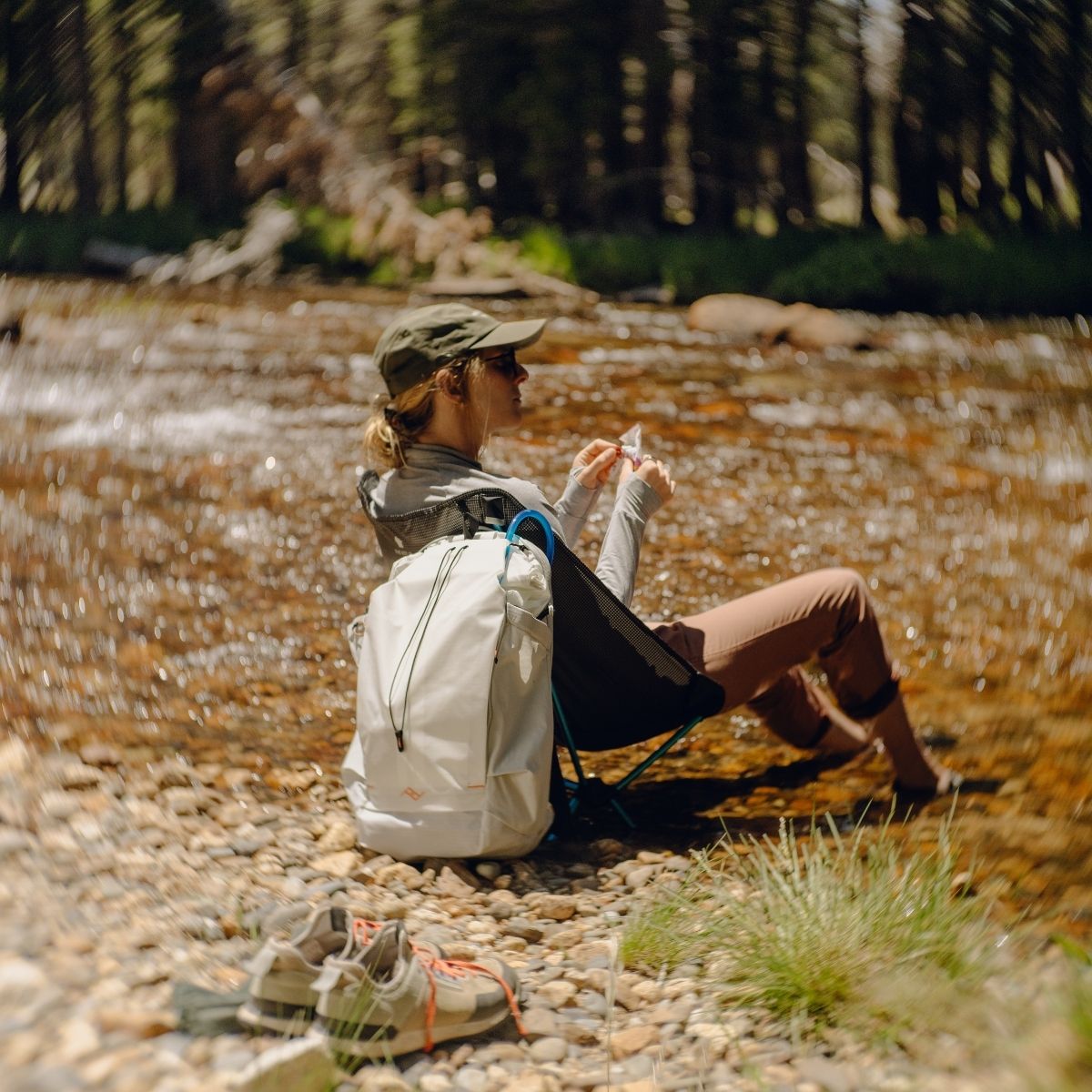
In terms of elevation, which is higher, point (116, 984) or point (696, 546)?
point (116, 984)

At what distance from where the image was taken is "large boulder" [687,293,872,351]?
10281 mm

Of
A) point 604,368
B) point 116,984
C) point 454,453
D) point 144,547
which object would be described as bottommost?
point 604,368

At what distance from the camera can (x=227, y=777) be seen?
3451 mm

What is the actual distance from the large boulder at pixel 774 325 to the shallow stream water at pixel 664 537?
0.73ft

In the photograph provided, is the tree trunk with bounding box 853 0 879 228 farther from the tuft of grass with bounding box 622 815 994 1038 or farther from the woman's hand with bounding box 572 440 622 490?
the tuft of grass with bounding box 622 815 994 1038

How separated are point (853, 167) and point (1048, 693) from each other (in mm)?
19126

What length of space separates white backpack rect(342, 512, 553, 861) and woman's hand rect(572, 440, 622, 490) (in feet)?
1.39

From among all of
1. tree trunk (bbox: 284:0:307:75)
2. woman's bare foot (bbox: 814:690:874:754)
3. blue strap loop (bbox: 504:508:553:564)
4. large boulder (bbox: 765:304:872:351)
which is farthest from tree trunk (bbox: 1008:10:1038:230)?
blue strap loop (bbox: 504:508:553:564)

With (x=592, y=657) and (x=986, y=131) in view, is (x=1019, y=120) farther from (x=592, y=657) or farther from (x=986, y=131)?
(x=592, y=657)

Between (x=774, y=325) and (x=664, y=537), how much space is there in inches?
218

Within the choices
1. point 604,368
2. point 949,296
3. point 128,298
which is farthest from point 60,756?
point 949,296

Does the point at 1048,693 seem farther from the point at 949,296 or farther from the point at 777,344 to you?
the point at 949,296

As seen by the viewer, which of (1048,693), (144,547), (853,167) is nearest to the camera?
(1048,693)

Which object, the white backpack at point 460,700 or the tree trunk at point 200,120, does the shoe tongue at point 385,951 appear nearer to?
the white backpack at point 460,700
